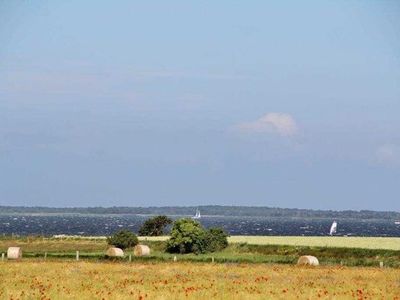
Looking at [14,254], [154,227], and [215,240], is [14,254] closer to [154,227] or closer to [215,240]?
[215,240]

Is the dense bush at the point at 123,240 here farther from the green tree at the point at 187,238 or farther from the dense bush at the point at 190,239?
the green tree at the point at 187,238

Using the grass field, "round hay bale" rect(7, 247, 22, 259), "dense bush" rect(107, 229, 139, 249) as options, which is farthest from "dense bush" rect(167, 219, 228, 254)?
"round hay bale" rect(7, 247, 22, 259)

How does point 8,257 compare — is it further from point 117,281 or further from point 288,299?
point 288,299

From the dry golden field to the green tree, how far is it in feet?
114

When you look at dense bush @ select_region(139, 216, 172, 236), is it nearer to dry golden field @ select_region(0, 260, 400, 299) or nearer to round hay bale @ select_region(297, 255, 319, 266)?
round hay bale @ select_region(297, 255, 319, 266)

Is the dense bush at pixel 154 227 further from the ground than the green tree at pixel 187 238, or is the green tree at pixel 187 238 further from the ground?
the dense bush at pixel 154 227

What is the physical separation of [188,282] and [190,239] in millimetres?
52877

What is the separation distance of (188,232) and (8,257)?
30.0 metres

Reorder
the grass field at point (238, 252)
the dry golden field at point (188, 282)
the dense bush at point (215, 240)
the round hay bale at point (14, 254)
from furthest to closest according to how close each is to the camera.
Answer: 1. the dense bush at point (215, 240)
2. the grass field at point (238, 252)
3. the round hay bale at point (14, 254)
4. the dry golden field at point (188, 282)

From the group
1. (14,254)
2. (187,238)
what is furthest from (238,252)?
(14,254)

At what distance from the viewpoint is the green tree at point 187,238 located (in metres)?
105

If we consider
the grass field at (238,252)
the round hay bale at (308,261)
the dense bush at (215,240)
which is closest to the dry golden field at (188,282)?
the round hay bale at (308,261)

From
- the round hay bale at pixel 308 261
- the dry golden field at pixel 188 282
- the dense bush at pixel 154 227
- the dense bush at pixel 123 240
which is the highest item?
the dense bush at pixel 154 227

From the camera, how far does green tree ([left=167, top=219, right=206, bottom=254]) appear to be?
105 meters
